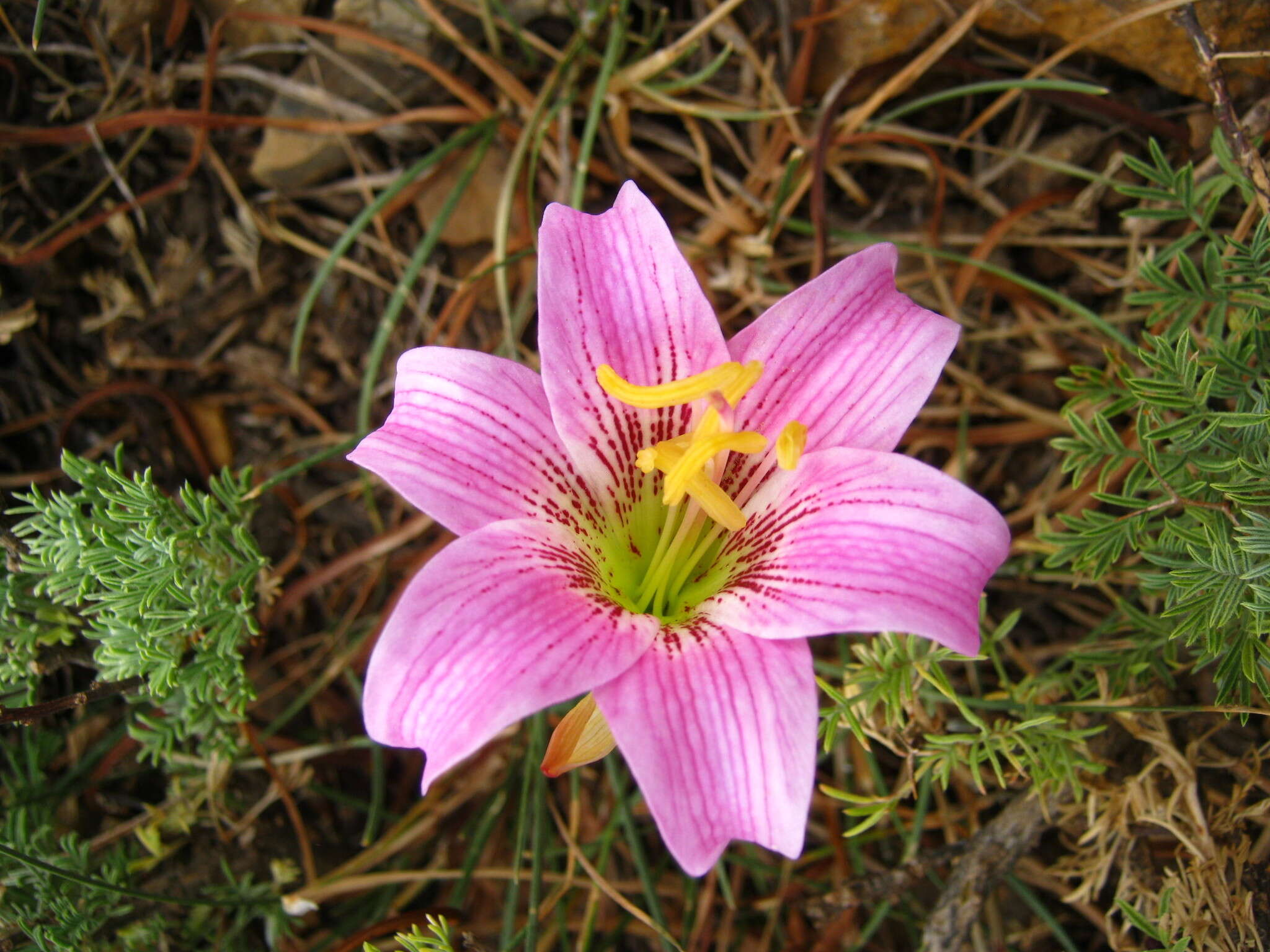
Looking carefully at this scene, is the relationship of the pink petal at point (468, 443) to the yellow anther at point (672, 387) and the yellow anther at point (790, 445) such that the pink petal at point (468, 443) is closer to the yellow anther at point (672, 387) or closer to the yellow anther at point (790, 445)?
the yellow anther at point (672, 387)

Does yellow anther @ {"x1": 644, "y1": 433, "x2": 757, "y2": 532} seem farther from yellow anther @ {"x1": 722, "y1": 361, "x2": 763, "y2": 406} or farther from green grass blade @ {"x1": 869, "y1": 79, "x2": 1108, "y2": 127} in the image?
green grass blade @ {"x1": 869, "y1": 79, "x2": 1108, "y2": 127}

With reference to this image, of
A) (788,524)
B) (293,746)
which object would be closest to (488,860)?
(293,746)

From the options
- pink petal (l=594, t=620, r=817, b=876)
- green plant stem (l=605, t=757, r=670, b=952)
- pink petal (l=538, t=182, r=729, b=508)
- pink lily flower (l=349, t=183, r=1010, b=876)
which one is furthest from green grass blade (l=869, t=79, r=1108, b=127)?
green plant stem (l=605, t=757, r=670, b=952)

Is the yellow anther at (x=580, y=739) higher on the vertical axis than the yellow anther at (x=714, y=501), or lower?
lower

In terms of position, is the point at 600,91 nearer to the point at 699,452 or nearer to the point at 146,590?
the point at 699,452

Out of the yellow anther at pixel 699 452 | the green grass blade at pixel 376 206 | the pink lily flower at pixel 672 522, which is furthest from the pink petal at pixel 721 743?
the green grass blade at pixel 376 206
